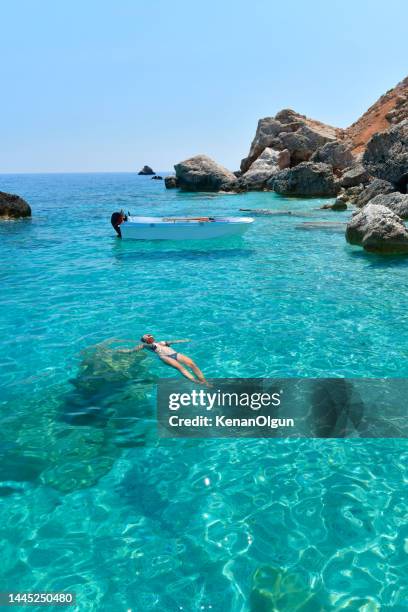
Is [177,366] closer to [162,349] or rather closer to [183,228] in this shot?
[162,349]

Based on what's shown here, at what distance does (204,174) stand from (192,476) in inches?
2321

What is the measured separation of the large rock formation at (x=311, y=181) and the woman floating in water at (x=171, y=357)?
136ft

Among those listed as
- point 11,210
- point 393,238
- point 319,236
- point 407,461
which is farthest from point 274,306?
point 11,210

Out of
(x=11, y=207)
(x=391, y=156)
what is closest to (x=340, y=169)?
(x=391, y=156)

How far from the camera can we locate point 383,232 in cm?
1892

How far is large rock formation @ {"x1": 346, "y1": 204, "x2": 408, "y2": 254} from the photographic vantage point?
1881 cm

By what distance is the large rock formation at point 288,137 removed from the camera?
65.0 m

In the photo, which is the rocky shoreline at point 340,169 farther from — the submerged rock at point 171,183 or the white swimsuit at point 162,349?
the white swimsuit at point 162,349

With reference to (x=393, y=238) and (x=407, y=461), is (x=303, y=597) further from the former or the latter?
(x=393, y=238)

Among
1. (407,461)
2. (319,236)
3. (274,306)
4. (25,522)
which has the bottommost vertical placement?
(25,522)

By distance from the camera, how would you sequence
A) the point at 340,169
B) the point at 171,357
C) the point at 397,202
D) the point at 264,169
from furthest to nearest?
the point at 264,169, the point at 340,169, the point at 397,202, the point at 171,357

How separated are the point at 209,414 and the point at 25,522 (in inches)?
132

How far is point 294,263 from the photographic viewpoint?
19.1m

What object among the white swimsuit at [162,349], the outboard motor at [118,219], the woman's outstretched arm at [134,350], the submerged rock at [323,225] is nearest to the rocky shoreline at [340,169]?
the submerged rock at [323,225]
